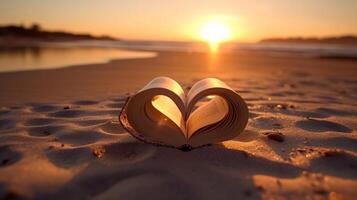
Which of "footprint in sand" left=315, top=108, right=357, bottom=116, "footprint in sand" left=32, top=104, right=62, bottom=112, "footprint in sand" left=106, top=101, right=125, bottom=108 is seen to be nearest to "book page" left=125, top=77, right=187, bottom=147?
"footprint in sand" left=106, top=101, right=125, bottom=108

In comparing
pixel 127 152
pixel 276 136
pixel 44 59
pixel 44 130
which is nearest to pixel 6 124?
pixel 44 130

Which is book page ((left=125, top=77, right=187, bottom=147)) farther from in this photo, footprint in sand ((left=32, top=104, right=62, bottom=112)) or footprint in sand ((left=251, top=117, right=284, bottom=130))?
footprint in sand ((left=32, top=104, right=62, bottom=112))

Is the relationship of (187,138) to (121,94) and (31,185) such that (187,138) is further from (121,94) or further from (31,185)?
(121,94)

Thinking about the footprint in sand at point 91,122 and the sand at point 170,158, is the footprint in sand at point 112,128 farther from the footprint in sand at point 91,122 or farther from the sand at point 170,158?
the footprint in sand at point 91,122

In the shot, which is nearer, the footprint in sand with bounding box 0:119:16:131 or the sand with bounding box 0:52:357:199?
the sand with bounding box 0:52:357:199

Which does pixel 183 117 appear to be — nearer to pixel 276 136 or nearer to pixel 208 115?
pixel 208 115

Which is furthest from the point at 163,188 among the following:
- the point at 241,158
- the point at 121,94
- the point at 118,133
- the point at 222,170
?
the point at 121,94

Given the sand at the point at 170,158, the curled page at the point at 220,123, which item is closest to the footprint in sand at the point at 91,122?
the sand at the point at 170,158
